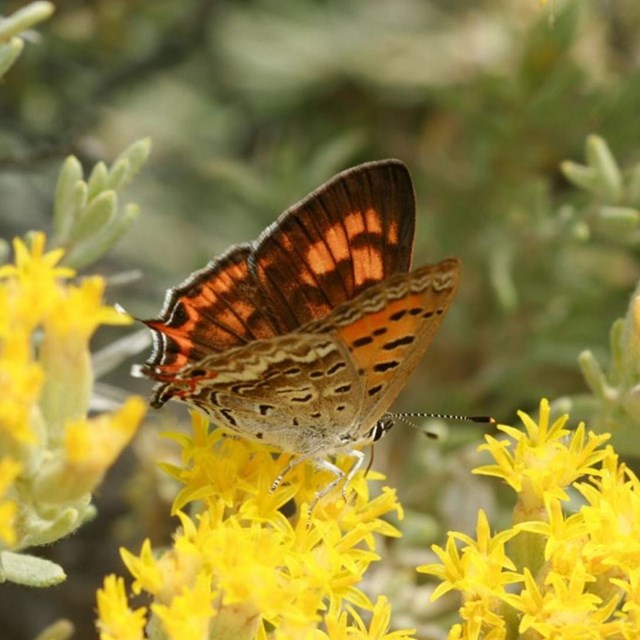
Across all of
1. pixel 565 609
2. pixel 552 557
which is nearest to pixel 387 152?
pixel 552 557

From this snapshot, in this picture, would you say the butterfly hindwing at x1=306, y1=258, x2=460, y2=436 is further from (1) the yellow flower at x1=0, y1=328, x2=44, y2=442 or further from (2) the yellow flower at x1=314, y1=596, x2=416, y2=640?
(1) the yellow flower at x1=0, y1=328, x2=44, y2=442

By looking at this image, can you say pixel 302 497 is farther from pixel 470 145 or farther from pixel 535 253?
pixel 470 145

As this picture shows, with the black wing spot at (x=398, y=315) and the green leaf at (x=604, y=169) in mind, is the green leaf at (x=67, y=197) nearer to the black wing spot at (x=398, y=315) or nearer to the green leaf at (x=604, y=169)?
the black wing spot at (x=398, y=315)

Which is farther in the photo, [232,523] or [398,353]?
[398,353]

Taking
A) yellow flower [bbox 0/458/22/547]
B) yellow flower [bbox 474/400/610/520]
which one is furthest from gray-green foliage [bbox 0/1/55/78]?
yellow flower [bbox 474/400/610/520]

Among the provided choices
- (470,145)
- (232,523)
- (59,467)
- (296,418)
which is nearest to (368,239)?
(296,418)

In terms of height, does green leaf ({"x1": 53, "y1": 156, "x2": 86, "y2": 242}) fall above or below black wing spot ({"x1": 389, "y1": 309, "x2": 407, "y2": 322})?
above

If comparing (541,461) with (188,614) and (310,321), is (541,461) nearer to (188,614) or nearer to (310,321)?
(310,321)
